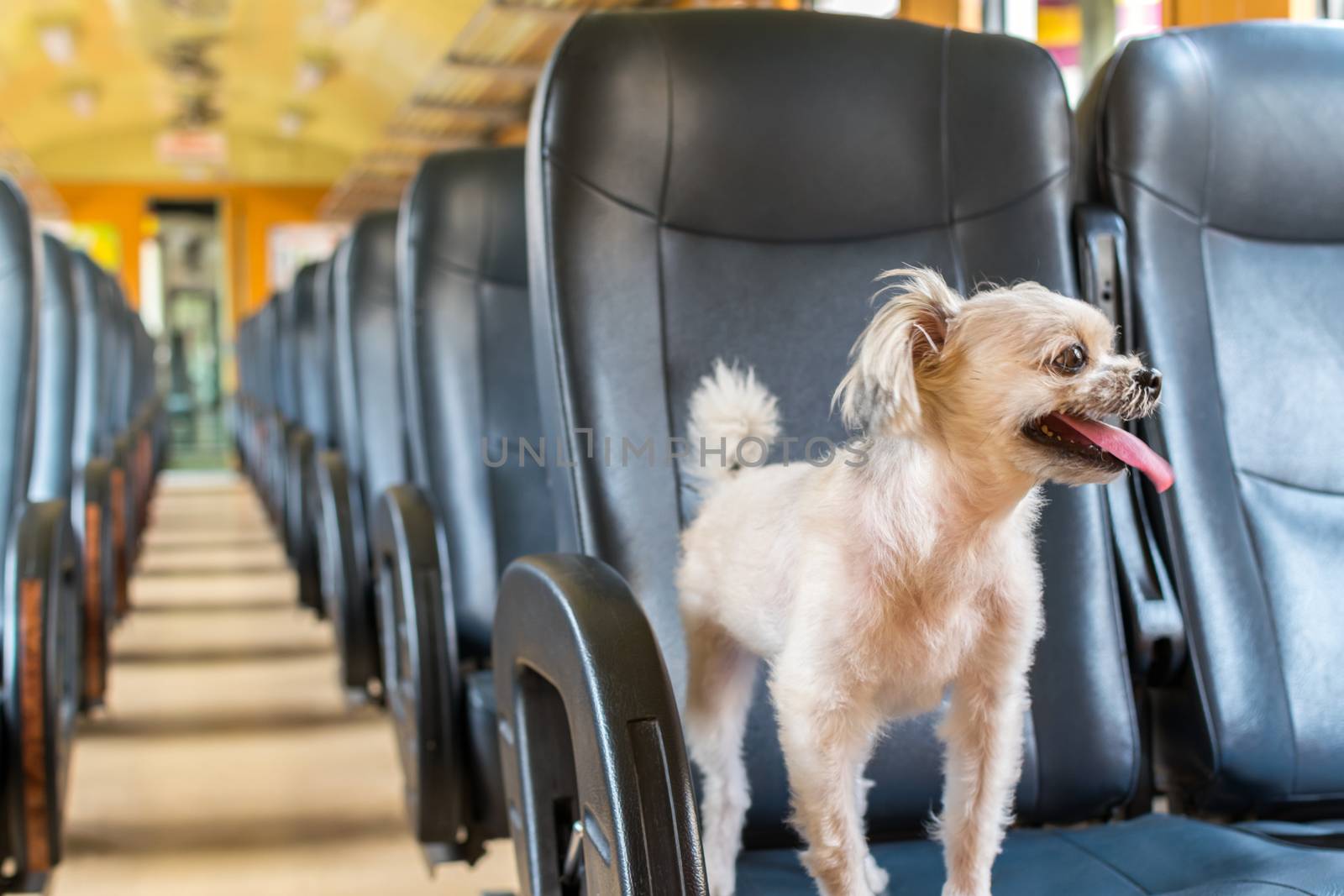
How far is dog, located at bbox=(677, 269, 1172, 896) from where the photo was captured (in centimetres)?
58

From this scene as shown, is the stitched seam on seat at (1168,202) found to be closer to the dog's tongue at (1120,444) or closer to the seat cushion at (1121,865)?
the seat cushion at (1121,865)

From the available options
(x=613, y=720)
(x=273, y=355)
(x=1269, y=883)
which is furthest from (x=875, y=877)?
(x=273, y=355)

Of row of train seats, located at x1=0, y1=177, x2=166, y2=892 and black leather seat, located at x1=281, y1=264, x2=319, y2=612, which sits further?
black leather seat, located at x1=281, y1=264, x2=319, y2=612

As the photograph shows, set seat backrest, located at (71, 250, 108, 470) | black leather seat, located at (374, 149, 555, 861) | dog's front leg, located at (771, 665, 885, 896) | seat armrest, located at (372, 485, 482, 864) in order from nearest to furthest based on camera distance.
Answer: dog's front leg, located at (771, 665, 885, 896) < seat armrest, located at (372, 485, 482, 864) < black leather seat, located at (374, 149, 555, 861) < seat backrest, located at (71, 250, 108, 470)

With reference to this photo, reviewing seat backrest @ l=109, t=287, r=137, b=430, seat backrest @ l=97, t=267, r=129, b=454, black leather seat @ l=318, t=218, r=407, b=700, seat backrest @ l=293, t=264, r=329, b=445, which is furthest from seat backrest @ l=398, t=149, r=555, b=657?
seat backrest @ l=109, t=287, r=137, b=430

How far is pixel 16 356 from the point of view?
1.85 m

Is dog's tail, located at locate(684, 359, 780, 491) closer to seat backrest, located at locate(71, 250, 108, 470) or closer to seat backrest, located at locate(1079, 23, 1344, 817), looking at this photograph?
seat backrest, located at locate(1079, 23, 1344, 817)

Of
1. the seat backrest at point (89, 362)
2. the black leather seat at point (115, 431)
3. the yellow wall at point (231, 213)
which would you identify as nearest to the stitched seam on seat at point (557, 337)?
the seat backrest at point (89, 362)

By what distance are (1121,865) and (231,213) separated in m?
17.9

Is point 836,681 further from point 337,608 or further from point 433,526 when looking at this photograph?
point 337,608

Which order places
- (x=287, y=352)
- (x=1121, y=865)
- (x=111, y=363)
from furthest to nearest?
(x=287, y=352) → (x=111, y=363) → (x=1121, y=865)

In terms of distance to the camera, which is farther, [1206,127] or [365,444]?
[365,444]

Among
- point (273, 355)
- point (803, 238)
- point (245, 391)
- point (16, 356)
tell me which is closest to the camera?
point (803, 238)

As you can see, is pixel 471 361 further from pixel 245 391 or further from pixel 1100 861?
pixel 245 391
